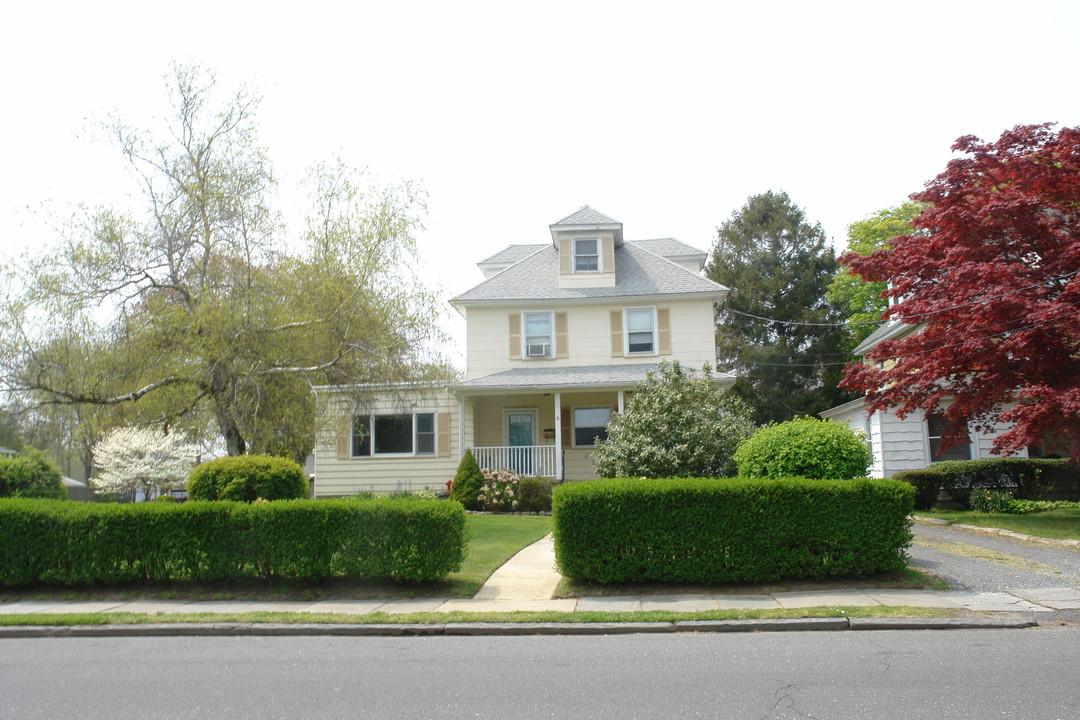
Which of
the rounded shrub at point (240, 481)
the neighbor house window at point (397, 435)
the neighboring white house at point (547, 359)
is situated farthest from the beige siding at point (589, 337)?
the rounded shrub at point (240, 481)

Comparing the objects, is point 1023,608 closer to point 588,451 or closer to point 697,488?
point 697,488

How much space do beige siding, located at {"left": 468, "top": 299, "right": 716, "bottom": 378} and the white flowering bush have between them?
858 centimetres

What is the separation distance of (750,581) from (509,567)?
376 cm

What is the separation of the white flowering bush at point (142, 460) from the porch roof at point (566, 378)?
25.8ft

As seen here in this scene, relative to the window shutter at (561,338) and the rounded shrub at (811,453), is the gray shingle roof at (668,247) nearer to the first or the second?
the window shutter at (561,338)

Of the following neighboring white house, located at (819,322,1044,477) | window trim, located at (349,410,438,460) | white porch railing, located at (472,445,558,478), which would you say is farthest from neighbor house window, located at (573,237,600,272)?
neighboring white house, located at (819,322,1044,477)

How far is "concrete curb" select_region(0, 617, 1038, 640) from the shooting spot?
8188 mm

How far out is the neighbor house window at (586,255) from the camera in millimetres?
25641

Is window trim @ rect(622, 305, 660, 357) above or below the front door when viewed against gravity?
above

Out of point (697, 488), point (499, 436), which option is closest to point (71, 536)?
point (697, 488)

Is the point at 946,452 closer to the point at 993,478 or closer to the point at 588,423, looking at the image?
the point at 993,478

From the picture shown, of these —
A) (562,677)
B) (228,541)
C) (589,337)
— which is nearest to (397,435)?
(589,337)

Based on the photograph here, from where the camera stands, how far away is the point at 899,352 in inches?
672

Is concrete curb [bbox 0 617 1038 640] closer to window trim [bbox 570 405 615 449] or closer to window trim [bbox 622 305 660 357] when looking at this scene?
window trim [bbox 570 405 615 449]
